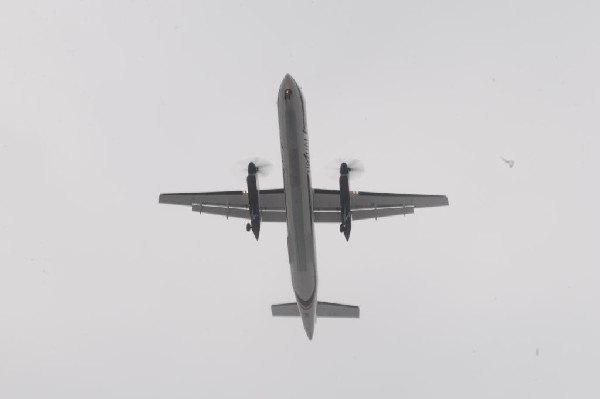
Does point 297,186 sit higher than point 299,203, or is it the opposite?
point 297,186

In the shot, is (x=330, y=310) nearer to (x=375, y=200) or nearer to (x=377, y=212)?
(x=377, y=212)

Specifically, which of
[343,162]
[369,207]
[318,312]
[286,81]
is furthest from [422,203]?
[286,81]

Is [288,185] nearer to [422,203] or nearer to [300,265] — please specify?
[300,265]

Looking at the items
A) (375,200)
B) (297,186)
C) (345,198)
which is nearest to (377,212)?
(375,200)

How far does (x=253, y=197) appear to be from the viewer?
41.2 metres

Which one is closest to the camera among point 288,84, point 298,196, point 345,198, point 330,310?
point 288,84

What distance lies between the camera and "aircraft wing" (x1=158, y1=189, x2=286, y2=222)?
150 ft

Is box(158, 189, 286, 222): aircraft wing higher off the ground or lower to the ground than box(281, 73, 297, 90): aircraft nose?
lower

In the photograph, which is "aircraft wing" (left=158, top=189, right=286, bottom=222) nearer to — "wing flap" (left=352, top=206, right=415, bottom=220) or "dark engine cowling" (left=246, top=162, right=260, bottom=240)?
"dark engine cowling" (left=246, top=162, right=260, bottom=240)

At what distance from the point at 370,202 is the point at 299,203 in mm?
8022

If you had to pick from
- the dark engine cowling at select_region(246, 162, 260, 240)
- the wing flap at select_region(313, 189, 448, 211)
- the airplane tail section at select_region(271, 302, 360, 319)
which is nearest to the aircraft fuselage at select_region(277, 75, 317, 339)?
the dark engine cowling at select_region(246, 162, 260, 240)

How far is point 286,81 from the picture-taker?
36.9m

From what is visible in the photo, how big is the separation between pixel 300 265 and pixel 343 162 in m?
6.88

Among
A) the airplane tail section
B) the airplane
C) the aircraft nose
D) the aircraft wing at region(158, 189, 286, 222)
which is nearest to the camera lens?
the aircraft nose
